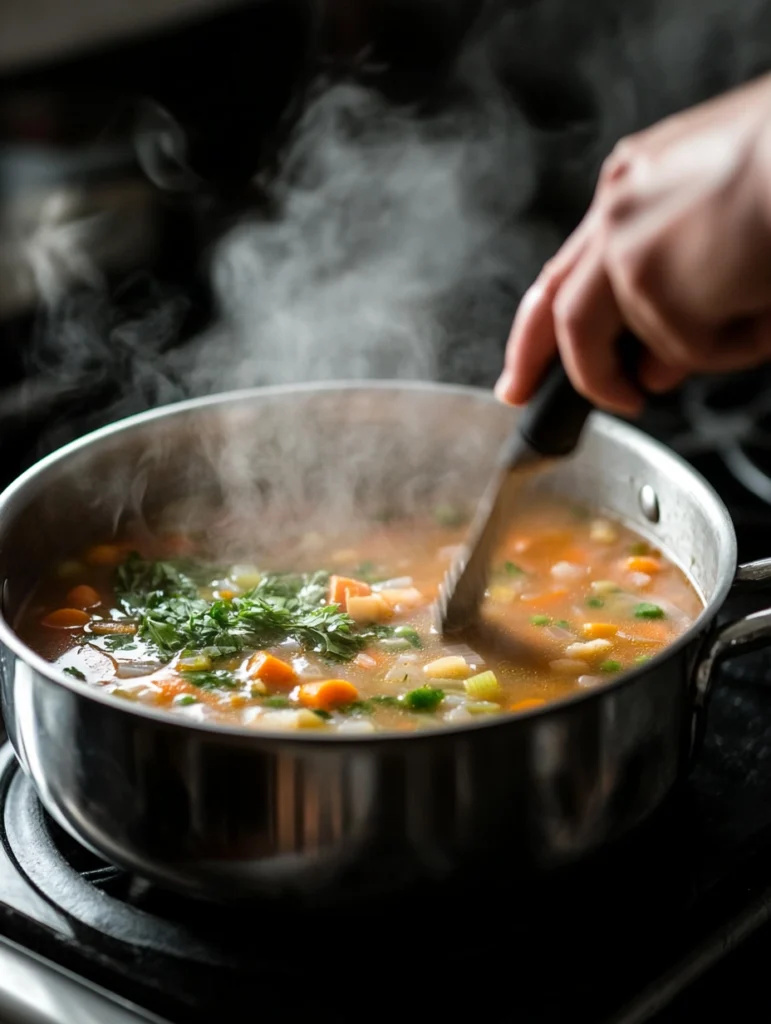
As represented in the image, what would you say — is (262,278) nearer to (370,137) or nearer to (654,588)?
(370,137)

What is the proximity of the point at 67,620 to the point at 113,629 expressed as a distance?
73 millimetres

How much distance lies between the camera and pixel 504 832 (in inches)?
45.8

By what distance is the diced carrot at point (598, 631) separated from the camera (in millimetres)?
1688

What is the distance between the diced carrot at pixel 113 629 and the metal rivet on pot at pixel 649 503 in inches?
32.1

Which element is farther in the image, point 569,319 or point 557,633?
point 557,633

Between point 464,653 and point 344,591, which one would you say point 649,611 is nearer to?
point 464,653

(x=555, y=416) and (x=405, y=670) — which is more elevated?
(x=555, y=416)

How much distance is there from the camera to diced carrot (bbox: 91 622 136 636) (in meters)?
1.70

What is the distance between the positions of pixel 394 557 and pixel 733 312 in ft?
3.22

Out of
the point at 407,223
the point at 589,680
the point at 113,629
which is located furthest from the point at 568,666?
the point at 407,223

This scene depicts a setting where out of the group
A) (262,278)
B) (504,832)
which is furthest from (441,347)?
(504,832)

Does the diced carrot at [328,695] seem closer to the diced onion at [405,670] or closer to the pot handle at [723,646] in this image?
the diced onion at [405,670]

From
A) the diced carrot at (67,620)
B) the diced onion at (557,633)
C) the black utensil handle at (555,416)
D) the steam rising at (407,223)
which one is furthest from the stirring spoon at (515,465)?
the steam rising at (407,223)

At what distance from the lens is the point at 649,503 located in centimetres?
188
